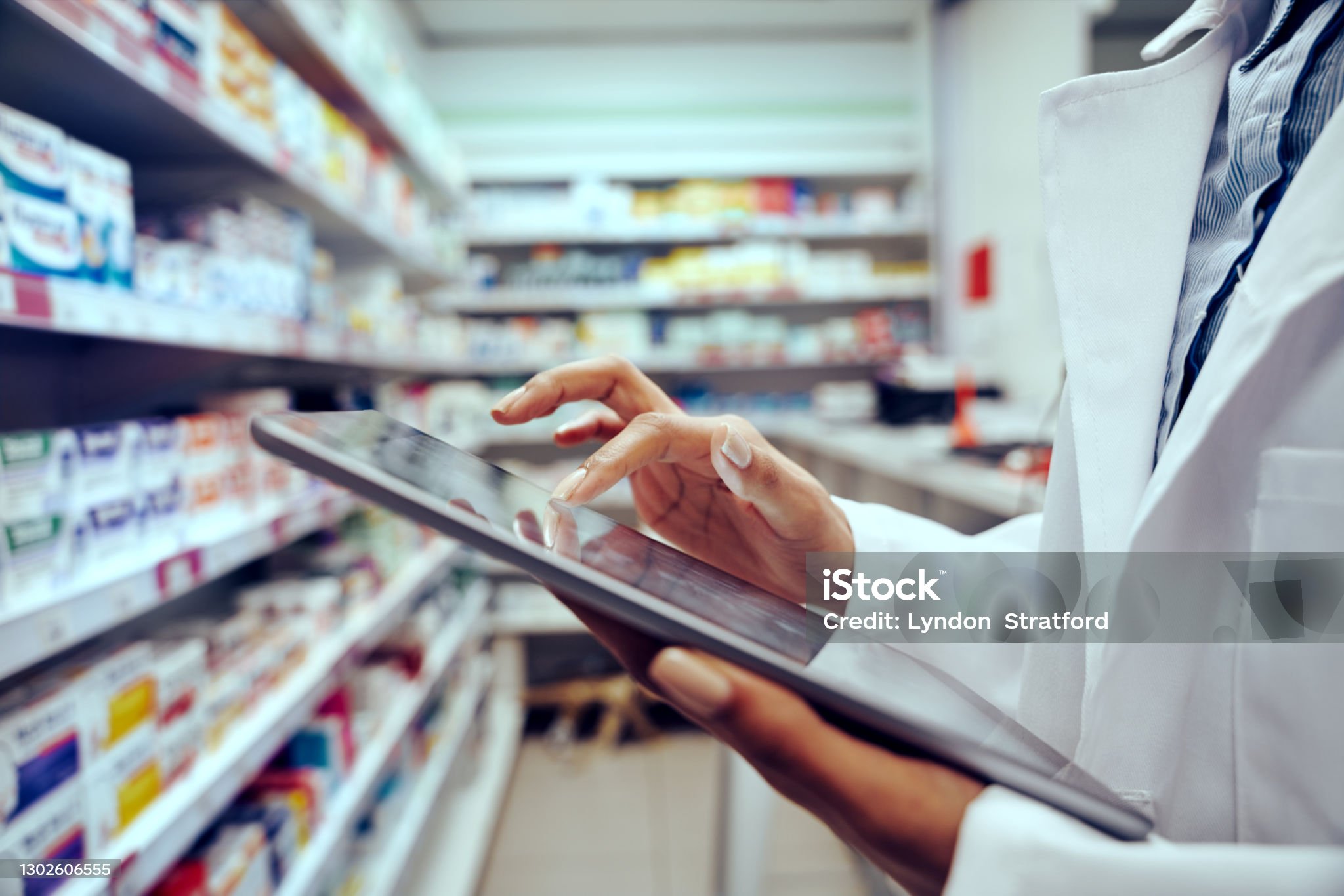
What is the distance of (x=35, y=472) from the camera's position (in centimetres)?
88

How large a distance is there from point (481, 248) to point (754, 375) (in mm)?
1624

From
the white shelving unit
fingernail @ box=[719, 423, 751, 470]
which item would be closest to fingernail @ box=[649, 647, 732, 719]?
fingernail @ box=[719, 423, 751, 470]

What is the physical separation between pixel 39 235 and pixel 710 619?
98 centimetres

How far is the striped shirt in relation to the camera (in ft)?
1.72

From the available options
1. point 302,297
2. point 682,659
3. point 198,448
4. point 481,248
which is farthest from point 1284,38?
point 481,248

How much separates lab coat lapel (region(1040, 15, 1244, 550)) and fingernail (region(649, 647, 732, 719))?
35cm

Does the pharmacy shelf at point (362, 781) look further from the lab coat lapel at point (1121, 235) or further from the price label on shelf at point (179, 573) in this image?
the lab coat lapel at point (1121, 235)

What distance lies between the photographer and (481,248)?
4.01 m

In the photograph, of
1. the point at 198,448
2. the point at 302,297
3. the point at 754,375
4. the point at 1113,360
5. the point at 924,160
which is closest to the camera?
the point at 1113,360

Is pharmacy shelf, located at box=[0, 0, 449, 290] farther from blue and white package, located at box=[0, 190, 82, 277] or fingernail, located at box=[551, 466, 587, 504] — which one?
fingernail, located at box=[551, 466, 587, 504]

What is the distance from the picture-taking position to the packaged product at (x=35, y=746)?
0.78 m

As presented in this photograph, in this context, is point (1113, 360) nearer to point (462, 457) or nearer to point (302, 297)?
point (462, 457)

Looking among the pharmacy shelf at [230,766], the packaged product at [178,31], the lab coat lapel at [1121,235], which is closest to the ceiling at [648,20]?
the packaged product at [178,31]

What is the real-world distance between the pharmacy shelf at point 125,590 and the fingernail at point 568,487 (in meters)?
0.59
